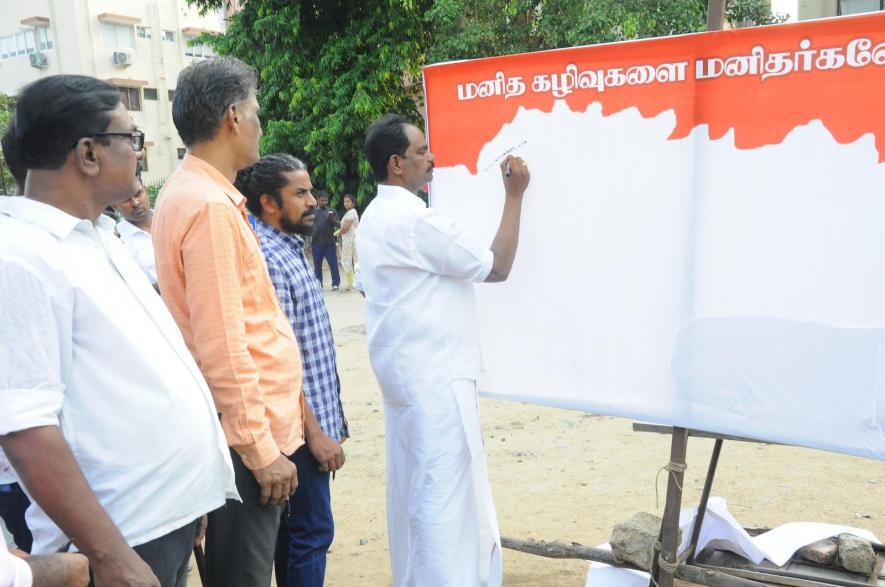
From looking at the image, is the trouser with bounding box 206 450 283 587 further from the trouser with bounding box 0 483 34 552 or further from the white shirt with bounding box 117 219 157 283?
the white shirt with bounding box 117 219 157 283

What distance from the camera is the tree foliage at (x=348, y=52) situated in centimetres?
1345

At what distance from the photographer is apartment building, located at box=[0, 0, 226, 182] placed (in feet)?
94.5

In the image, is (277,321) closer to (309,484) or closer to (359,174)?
(309,484)

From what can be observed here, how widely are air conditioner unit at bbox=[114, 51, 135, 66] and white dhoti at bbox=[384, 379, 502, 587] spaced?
2973 centimetres

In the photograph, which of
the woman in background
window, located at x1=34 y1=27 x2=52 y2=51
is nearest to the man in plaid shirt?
the woman in background

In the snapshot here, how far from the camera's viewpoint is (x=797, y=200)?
2.31 m

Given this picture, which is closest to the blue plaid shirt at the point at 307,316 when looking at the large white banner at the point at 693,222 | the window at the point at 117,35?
the large white banner at the point at 693,222

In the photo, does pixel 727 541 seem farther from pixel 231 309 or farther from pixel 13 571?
pixel 13 571

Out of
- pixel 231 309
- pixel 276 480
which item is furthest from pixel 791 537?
pixel 231 309

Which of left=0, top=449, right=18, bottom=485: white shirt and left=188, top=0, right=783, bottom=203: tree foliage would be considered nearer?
left=0, top=449, right=18, bottom=485: white shirt

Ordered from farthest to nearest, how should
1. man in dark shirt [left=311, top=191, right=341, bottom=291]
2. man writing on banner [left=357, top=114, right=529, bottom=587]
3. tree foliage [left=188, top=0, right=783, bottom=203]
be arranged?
tree foliage [left=188, top=0, right=783, bottom=203] → man in dark shirt [left=311, top=191, right=341, bottom=291] → man writing on banner [left=357, top=114, right=529, bottom=587]

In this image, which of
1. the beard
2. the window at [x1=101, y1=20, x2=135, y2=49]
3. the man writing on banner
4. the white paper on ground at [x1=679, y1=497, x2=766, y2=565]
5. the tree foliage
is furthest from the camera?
the window at [x1=101, y1=20, x2=135, y2=49]

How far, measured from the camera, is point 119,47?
2956 centimetres

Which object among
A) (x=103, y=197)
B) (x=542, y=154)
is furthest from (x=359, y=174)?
(x=103, y=197)
